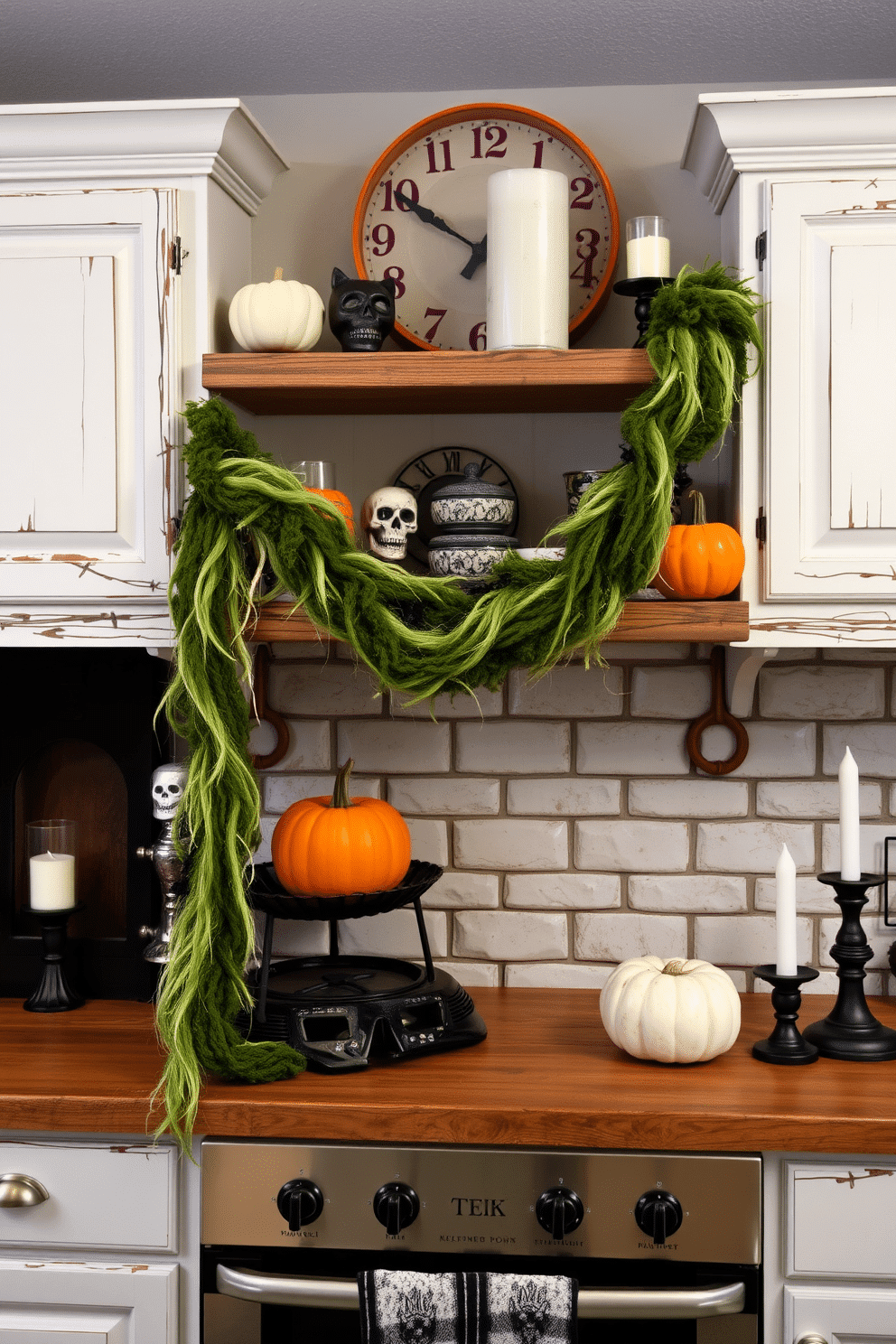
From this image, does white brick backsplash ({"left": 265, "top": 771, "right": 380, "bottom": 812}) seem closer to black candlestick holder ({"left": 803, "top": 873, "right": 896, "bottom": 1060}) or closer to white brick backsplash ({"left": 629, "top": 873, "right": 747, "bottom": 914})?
white brick backsplash ({"left": 629, "top": 873, "right": 747, "bottom": 914})

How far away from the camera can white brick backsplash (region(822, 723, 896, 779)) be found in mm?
1922

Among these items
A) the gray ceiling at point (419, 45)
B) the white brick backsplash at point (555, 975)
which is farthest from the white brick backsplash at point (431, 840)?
the gray ceiling at point (419, 45)

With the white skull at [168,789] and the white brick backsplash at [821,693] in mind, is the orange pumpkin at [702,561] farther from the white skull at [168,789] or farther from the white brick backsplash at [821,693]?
the white skull at [168,789]

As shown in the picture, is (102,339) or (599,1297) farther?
(102,339)

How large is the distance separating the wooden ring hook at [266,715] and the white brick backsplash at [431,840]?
26 centimetres

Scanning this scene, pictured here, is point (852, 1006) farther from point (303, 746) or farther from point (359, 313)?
point (359, 313)

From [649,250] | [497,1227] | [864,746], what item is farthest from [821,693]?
[497,1227]

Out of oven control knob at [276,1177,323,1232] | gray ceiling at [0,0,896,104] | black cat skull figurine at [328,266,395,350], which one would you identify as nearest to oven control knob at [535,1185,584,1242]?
oven control knob at [276,1177,323,1232]

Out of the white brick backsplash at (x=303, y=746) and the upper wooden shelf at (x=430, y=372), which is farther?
the white brick backsplash at (x=303, y=746)

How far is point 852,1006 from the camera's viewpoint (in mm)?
1643

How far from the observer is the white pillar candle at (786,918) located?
5.23ft

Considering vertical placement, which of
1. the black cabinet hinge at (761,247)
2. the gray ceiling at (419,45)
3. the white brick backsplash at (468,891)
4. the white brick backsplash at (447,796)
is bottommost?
the white brick backsplash at (468,891)

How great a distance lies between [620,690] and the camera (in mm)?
1948

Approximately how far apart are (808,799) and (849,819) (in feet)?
1.04
